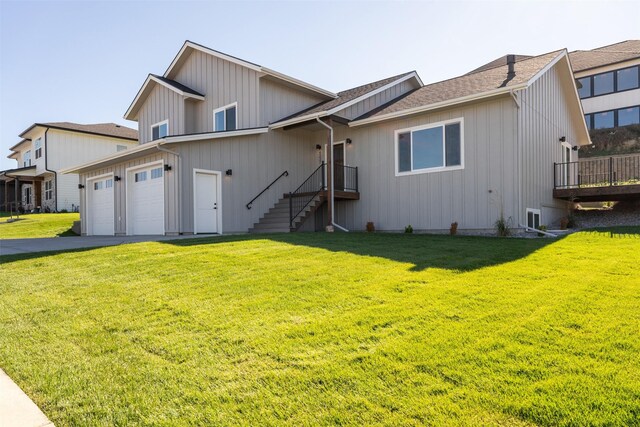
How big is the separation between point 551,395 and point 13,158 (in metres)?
44.0

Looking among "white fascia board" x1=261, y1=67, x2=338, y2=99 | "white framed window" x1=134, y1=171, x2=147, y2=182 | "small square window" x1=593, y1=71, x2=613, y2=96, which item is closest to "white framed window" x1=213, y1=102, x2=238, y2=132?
"white fascia board" x1=261, y1=67, x2=338, y2=99

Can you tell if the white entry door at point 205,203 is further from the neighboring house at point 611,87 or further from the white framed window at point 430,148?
the neighboring house at point 611,87

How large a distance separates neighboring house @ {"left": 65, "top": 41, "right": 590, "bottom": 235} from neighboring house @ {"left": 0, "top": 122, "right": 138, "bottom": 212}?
1257 cm

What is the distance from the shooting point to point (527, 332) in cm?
289

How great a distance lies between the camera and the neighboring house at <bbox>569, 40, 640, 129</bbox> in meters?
23.0

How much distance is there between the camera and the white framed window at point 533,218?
10.3 m

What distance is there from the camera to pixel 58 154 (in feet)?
86.2

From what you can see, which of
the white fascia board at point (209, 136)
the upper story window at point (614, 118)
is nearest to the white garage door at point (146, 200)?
the white fascia board at point (209, 136)

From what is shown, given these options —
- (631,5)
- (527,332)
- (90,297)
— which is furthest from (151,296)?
(631,5)

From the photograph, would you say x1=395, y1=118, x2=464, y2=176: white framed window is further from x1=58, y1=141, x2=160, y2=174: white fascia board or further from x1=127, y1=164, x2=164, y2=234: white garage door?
x1=127, y1=164, x2=164, y2=234: white garage door

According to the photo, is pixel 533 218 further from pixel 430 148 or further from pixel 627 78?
pixel 627 78

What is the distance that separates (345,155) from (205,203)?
4.73m

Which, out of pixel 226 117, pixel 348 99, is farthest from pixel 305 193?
pixel 226 117

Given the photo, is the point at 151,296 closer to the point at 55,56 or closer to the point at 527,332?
the point at 527,332
